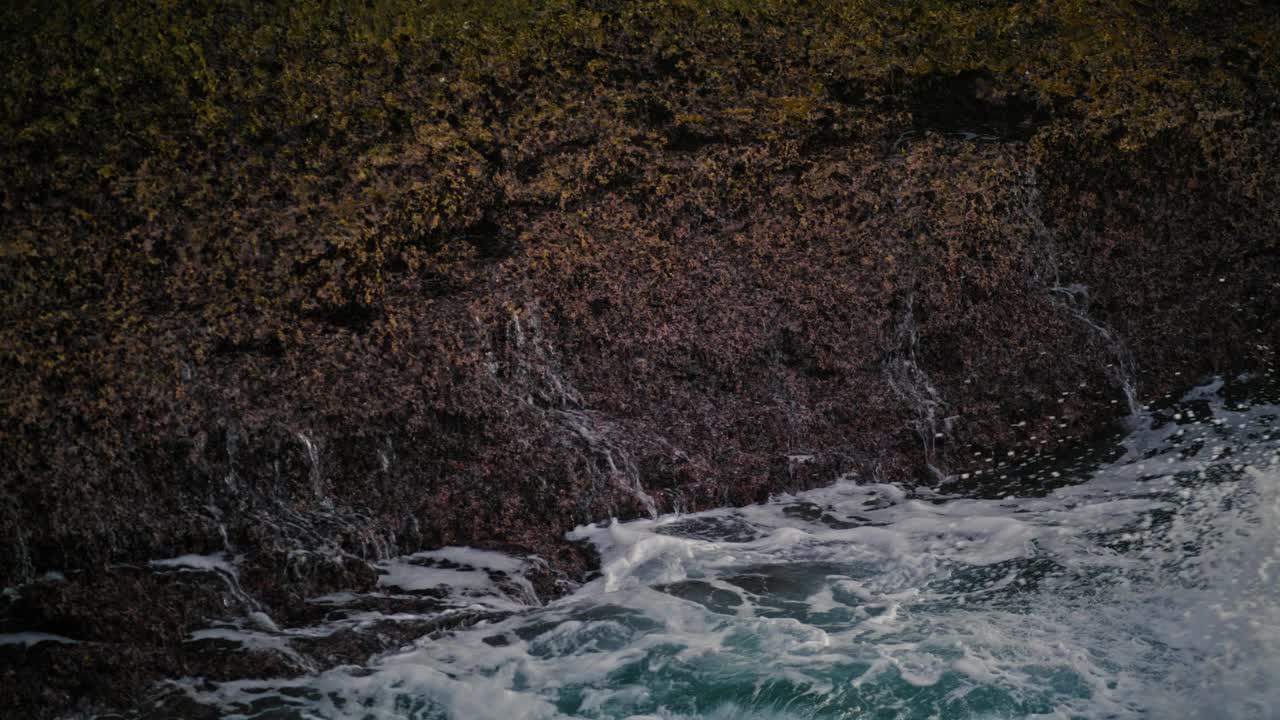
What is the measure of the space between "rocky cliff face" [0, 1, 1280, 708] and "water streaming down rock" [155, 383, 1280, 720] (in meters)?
0.14

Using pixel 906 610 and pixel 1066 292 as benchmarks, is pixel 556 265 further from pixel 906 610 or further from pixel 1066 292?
pixel 1066 292

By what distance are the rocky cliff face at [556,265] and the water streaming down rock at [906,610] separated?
0.14 metres

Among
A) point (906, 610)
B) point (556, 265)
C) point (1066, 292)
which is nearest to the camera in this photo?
point (906, 610)

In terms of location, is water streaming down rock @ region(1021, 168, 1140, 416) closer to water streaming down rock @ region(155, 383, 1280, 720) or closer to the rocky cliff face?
the rocky cliff face

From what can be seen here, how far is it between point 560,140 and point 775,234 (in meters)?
0.65

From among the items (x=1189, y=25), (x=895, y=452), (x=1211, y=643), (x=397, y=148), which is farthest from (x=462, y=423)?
(x=1189, y=25)

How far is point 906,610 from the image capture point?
2.23m

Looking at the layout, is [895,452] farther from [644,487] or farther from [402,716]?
[402,716]

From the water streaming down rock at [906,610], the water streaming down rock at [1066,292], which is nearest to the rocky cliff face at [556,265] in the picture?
A: the water streaming down rock at [1066,292]

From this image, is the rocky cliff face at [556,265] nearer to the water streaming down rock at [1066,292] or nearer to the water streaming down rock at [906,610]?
the water streaming down rock at [1066,292]

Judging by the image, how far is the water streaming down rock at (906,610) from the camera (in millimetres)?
1936

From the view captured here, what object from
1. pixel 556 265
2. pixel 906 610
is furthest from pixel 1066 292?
pixel 556 265

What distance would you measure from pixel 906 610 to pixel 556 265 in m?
1.23

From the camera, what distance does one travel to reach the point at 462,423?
2486 millimetres
